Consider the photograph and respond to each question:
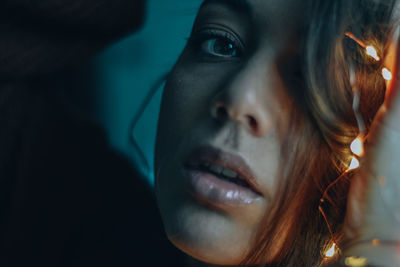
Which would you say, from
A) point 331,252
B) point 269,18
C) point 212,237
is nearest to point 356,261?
point 331,252

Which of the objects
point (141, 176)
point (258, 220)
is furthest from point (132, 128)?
point (258, 220)

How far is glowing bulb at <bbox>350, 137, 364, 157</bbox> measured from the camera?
51 cm

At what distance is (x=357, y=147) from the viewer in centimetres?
52

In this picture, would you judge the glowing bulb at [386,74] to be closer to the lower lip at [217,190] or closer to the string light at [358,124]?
the string light at [358,124]

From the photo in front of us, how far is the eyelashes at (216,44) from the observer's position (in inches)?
Answer: 24.6

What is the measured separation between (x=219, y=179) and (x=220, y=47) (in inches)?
8.7

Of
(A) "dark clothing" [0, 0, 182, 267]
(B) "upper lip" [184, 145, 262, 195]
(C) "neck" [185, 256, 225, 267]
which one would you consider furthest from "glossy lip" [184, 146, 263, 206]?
(A) "dark clothing" [0, 0, 182, 267]

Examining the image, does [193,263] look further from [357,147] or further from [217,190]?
[357,147]

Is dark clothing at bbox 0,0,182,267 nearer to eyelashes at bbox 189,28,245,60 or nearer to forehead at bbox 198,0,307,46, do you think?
eyelashes at bbox 189,28,245,60

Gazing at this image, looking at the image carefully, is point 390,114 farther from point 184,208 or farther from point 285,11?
point 184,208

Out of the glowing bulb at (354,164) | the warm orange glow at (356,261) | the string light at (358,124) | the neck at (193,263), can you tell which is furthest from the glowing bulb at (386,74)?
the neck at (193,263)

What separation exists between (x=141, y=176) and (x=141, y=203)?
0.07 meters

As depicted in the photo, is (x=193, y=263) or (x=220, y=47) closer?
(x=220, y=47)

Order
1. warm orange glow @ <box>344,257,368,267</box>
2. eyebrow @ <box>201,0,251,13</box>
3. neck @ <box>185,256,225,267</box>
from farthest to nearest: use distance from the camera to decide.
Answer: neck @ <box>185,256,225,267</box> < eyebrow @ <box>201,0,251,13</box> < warm orange glow @ <box>344,257,368,267</box>
